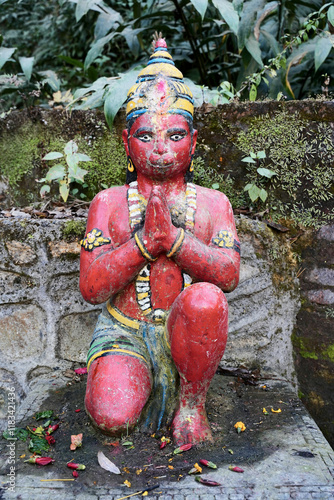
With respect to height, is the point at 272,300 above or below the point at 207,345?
below

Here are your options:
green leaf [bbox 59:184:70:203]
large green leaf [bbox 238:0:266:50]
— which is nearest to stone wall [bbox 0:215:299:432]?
green leaf [bbox 59:184:70:203]

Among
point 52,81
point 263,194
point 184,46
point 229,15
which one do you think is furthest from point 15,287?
point 184,46

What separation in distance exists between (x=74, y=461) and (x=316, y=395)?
1.53 m

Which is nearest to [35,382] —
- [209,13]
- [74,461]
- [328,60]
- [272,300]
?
[74,461]

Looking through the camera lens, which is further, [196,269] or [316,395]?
[316,395]

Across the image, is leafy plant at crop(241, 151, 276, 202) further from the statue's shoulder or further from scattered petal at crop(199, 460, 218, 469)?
scattered petal at crop(199, 460, 218, 469)

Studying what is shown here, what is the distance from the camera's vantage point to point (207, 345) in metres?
1.77

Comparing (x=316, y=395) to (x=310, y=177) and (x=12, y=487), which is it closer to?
(x=310, y=177)

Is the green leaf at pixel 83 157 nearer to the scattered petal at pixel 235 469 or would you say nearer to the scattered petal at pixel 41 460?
the scattered petal at pixel 41 460

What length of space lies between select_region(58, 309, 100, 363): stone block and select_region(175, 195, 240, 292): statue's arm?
36.1 inches

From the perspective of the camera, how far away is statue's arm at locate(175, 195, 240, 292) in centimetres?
190

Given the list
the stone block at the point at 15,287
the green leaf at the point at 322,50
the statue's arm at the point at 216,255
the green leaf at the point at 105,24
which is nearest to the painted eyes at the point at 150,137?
the statue's arm at the point at 216,255

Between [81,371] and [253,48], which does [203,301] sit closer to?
[81,371]

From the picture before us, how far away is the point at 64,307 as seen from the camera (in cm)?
266
